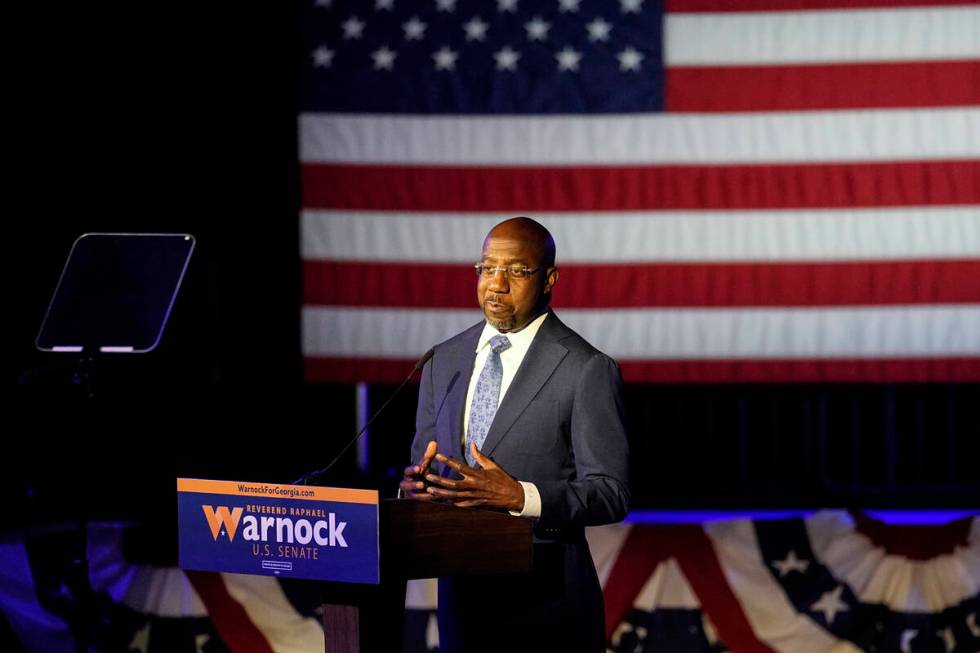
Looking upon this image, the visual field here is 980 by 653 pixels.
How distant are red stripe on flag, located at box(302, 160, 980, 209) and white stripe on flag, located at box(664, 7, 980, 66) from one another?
0.45 meters

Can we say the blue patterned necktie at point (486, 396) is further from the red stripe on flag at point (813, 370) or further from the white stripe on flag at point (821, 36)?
the white stripe on flag at point (821, 36)

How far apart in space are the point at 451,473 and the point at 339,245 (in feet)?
10.2

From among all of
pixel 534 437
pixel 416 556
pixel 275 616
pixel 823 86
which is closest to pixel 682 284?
pixel 823 86

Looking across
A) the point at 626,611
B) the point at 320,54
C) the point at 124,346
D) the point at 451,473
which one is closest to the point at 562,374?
the point at 451,473

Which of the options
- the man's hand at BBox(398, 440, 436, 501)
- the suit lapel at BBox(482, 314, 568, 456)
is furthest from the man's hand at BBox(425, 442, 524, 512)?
the suit lapel at BBox(482, 314, 568, 456)

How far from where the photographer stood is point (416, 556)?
1800 mm

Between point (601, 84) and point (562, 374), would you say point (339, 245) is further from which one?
point (562, 374)

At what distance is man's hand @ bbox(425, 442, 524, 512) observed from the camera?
180 centimetres

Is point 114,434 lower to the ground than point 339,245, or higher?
lower

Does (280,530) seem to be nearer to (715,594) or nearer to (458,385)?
(458,385)

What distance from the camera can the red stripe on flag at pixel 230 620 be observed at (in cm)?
414

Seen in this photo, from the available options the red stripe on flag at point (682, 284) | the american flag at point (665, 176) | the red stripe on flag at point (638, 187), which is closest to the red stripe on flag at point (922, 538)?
the american flag at point (665, 176)

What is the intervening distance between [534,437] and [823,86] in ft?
11.1

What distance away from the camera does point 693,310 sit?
5.00 meters
